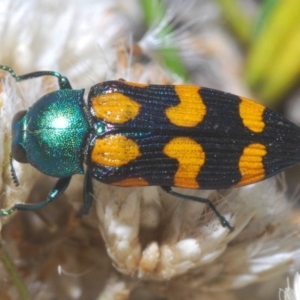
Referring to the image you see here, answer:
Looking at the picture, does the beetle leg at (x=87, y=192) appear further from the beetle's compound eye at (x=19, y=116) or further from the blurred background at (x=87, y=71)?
the beetle's compound eye at (x=19, y=116)

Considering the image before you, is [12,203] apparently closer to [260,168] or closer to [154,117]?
[154,117]

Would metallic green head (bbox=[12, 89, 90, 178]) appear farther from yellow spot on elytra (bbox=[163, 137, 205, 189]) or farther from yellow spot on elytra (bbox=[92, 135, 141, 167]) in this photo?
yellow spot on elytra (bbox=[163, 137, 205, 189])

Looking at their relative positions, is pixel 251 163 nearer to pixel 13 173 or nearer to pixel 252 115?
pixel 252 115

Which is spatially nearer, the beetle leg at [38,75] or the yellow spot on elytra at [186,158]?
the yellow spot on elytra at [186,158]

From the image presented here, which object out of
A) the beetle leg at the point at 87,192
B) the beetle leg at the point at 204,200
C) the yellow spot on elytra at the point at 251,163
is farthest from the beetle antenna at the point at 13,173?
the yellow spot on elytra at the point at 251,163

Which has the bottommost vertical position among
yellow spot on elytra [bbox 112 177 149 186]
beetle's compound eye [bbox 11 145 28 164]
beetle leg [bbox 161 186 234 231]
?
beetle's compound eye [bbox 11 145 28 164]

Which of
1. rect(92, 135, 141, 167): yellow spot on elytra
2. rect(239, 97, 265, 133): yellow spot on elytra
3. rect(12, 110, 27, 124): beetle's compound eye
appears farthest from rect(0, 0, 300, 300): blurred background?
rect(239, 97, 265, 133): yellow spot on elytra

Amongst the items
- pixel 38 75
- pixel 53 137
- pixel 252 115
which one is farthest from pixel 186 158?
pixel 38 75
